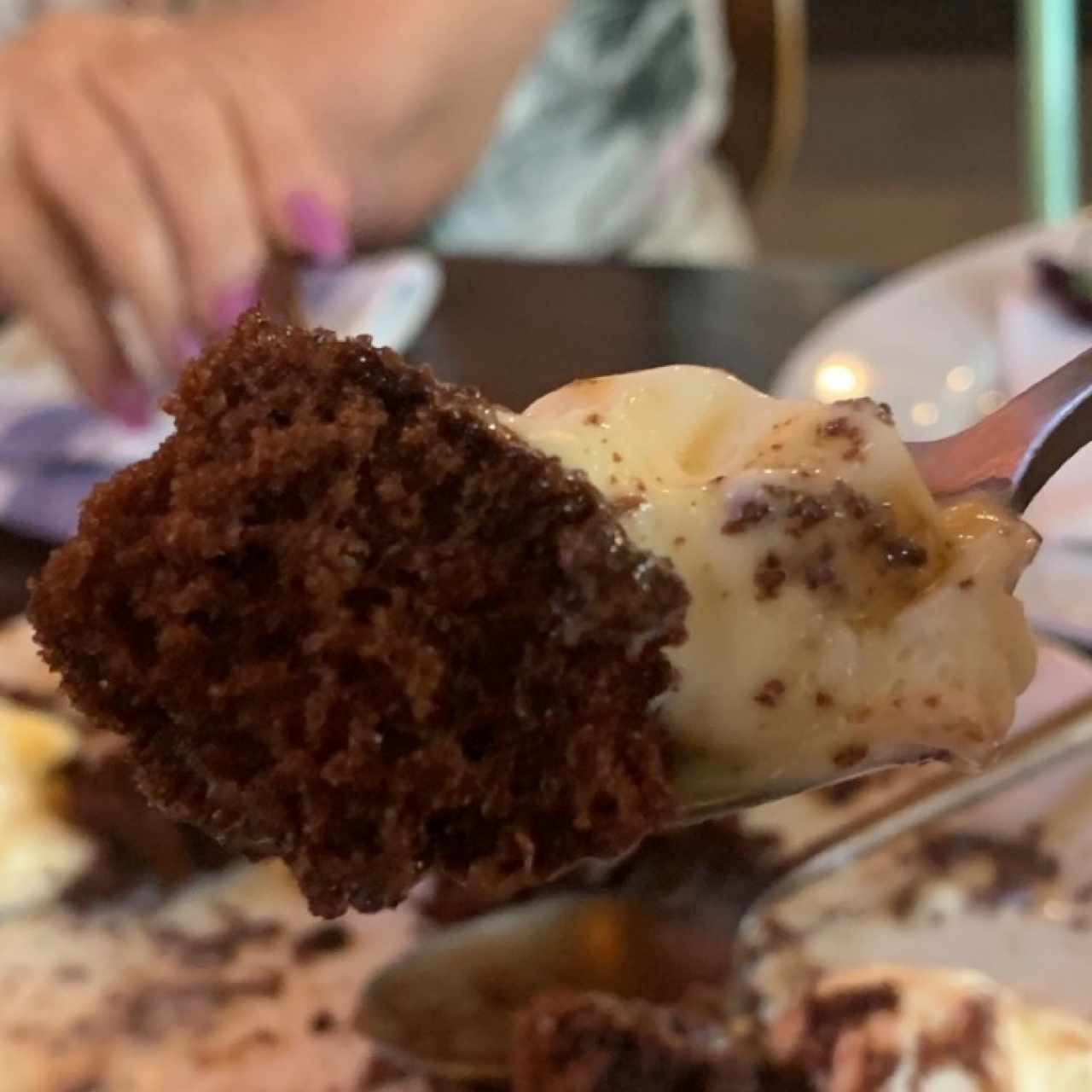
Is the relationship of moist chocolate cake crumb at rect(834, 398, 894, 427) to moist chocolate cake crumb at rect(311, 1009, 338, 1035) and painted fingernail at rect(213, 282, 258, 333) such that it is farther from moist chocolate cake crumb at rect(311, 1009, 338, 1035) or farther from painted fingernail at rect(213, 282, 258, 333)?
painted fingernail at rect(213, 282, 258, 333)

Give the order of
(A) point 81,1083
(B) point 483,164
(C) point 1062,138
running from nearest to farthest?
(A) point 81,1083, (B) point 483,164, (C) point 1062,138

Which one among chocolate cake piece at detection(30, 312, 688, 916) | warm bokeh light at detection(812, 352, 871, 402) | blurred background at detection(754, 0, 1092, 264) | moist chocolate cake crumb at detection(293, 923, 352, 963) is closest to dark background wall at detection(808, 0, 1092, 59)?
blurred background at detection(754, 0, 1092, 264)

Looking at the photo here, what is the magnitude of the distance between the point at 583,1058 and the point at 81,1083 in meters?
0.33

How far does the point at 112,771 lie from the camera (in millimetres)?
1051

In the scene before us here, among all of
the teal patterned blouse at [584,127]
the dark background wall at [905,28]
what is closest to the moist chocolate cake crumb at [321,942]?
the teal patterned blouse at [584,127]

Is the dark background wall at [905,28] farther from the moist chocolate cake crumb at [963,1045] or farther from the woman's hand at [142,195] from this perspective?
the moist chocolate cake crumb at [963,1045]

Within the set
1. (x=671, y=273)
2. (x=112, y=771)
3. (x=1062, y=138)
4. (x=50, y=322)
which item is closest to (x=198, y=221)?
(x=50, y=322)

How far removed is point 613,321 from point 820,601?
929 mm

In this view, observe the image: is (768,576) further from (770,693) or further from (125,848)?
(125,848)

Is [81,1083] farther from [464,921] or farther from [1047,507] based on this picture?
[1047,507]

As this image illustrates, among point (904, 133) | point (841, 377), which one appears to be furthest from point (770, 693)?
point (904, 133)

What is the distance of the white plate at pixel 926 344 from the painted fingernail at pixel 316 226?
0.49 m

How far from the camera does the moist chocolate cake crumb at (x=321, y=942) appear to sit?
0.99 meters

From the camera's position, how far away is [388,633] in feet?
1.76
